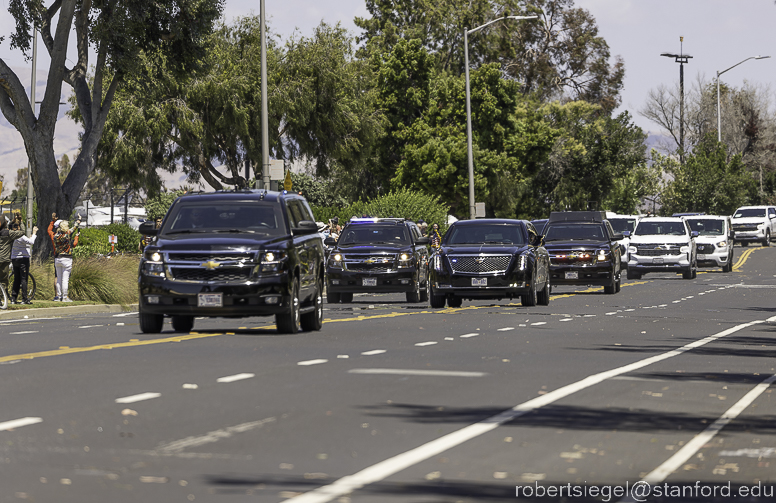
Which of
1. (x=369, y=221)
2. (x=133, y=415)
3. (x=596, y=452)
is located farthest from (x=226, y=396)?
(x=369, y=221)

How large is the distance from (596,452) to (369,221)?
835 inches

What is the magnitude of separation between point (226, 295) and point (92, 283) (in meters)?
12.4

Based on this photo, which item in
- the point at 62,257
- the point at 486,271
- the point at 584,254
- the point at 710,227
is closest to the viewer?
the point at 486,271

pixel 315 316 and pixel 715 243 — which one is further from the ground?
pixel 715 243

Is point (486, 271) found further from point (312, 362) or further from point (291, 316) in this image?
point (312, 362)

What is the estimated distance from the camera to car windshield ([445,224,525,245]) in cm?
2562

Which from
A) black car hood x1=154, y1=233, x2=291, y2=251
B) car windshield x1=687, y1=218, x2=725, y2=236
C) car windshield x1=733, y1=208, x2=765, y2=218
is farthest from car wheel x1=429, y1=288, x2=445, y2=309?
car windshield x1=733, y1=208, x2=765, y2=218

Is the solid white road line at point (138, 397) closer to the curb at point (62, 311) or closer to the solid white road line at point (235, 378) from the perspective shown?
the solid white road line at point (235, 378)

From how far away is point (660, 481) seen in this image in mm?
7121

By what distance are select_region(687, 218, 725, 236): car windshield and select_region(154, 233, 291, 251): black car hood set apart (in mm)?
31537

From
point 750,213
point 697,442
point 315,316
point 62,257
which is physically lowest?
point 697,442

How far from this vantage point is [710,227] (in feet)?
152

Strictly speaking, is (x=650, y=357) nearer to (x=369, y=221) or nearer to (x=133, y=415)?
(x=133, y=415)

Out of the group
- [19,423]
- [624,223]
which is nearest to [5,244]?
[19,423]
